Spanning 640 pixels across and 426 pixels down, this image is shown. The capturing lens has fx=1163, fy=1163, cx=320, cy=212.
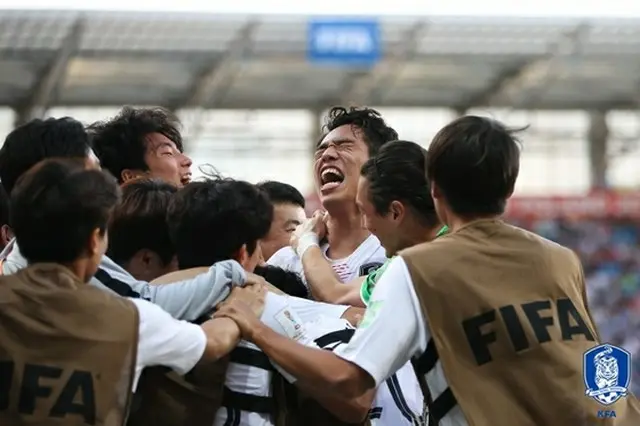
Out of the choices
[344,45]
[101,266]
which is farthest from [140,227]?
[344,45]

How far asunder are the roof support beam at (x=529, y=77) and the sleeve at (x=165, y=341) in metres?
15.7

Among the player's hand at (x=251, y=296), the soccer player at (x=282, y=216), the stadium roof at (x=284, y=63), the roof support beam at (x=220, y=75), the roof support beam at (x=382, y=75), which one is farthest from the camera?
the roof support beam at (x=382, y=75)

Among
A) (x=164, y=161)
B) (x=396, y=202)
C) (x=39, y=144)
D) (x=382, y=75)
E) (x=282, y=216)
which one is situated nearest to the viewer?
(x=39, y=144)

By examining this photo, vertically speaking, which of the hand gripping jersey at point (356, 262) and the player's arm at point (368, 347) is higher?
the player's arm at point (368, 347)

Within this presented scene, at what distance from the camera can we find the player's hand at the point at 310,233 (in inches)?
151

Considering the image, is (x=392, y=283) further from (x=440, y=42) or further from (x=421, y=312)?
(x=440, y=42)

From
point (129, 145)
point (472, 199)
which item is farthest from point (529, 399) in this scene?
point (129, 145)

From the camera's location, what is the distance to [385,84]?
59.1 ft

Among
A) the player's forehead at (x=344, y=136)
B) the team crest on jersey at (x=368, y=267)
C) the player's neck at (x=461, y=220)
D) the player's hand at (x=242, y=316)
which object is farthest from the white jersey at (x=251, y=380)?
the player's forehead at (x=344, y=136)

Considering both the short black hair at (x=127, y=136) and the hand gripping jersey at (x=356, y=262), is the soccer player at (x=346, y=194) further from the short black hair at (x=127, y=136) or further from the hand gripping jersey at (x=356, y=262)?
the short black hair at (x=127, y=136)

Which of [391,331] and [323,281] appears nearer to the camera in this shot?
[391,331]

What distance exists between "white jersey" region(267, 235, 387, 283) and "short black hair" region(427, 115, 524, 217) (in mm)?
1129

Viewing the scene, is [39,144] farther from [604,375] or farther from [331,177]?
[604,375]

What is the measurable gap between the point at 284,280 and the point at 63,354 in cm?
109
